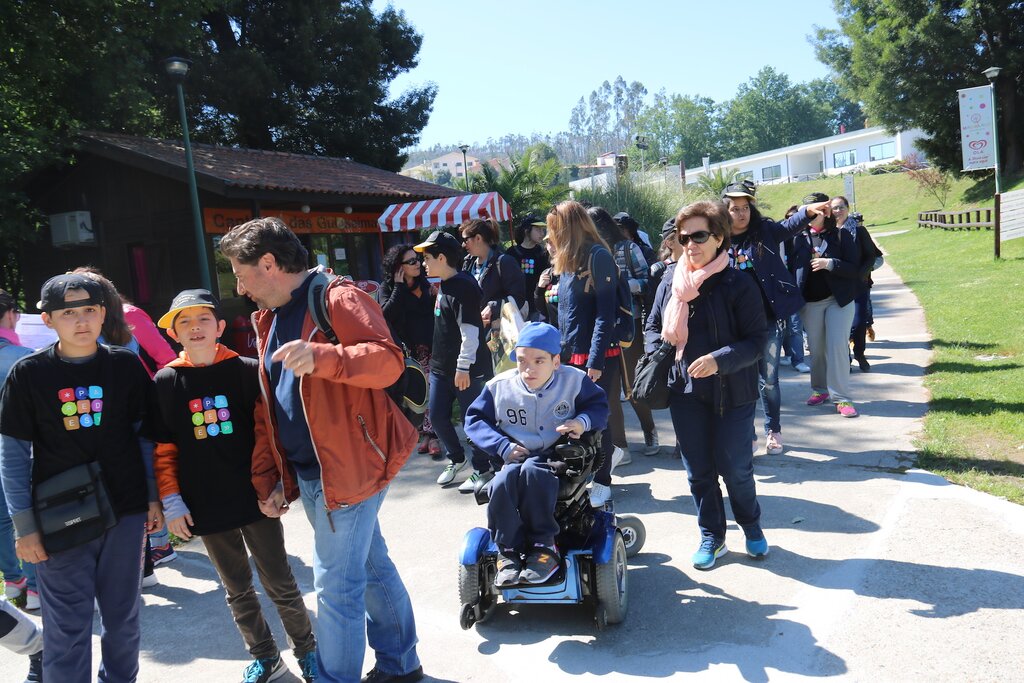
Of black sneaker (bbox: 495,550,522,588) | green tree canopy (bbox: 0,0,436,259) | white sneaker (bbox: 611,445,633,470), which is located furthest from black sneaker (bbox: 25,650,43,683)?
green tree canopy (bbox: 0,0,436,259)

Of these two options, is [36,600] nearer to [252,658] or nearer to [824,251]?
[252,658]

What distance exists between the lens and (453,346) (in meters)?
6.38

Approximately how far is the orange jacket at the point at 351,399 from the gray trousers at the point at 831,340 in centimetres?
523

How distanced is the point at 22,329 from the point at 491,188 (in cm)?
2084

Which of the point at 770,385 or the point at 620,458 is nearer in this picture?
the point at 620,458

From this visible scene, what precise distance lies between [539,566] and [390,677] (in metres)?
0.81

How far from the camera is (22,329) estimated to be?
5094mm

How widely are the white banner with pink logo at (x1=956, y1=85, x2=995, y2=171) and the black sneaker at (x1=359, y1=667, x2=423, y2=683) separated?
1944 cm

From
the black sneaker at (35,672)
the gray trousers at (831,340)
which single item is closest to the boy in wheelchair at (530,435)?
the black sneaker at (35,672)

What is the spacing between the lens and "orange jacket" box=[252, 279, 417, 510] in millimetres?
2721

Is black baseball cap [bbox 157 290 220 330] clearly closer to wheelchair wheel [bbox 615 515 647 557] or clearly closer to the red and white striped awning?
wheelchair wheel [bbox 615 515 647 557]

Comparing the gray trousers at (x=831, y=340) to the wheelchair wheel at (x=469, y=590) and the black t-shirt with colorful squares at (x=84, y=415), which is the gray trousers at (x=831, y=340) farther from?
the black t-shirt with colorful squares at (x=84, y=415)

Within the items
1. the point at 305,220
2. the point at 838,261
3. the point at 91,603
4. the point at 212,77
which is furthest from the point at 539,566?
the point at 212,77

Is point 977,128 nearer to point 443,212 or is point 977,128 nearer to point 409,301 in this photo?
point 443,212
